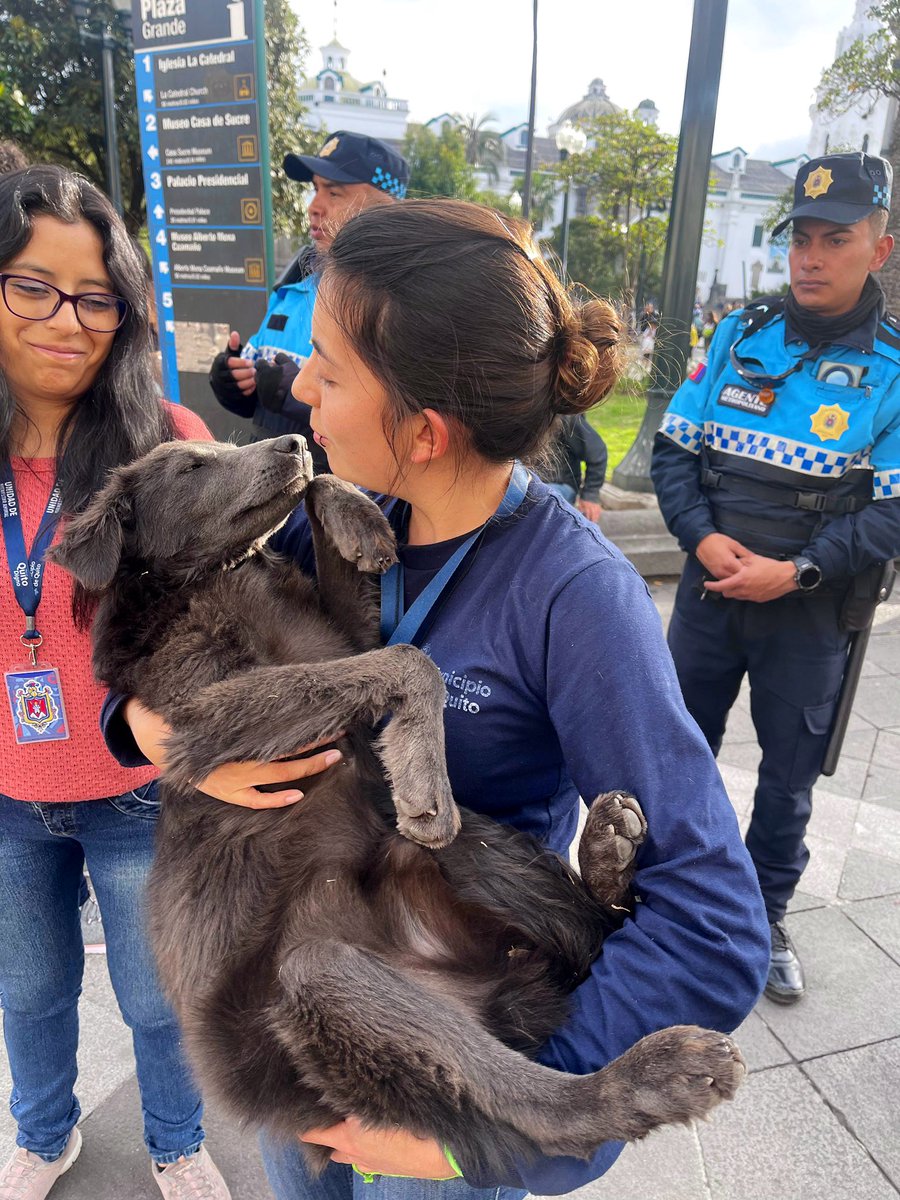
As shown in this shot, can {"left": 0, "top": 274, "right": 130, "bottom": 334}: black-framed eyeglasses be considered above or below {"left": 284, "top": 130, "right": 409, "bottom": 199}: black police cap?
below

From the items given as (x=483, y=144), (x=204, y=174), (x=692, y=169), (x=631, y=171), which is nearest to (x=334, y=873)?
(x=204, y=174)

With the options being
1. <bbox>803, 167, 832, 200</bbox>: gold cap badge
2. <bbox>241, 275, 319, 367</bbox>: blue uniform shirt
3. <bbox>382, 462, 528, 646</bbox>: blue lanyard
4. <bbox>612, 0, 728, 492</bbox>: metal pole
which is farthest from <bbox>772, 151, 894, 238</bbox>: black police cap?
<bbox>612, 0, 728, 492</bbox>: metal pole

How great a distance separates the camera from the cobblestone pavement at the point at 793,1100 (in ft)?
8.85

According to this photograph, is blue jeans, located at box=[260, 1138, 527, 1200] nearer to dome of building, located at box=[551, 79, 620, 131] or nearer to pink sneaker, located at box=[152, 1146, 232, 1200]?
pink sneaker, located at box=[152, 1146, 232, 1200]

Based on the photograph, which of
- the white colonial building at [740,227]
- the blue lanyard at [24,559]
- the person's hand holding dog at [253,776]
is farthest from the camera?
the white colonial building at [740,227]

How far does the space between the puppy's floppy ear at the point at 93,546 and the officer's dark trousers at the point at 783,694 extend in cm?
266

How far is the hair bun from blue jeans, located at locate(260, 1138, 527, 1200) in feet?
5.34

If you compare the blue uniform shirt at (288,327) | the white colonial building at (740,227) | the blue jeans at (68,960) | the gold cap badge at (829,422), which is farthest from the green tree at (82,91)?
the white colonial building at (740,227)

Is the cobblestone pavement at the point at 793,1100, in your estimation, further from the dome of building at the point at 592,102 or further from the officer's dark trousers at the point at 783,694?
the dome of building at the point at 592,102

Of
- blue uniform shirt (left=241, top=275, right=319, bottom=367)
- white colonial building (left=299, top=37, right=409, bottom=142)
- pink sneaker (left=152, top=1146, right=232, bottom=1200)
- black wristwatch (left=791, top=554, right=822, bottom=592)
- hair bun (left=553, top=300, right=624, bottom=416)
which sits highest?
white colonial building (left=299, top=37, right=409, bottom=142)

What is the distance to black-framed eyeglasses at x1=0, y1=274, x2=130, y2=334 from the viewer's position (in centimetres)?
221

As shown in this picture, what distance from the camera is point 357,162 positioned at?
→ 4.54m

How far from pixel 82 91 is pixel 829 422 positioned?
58.5 ft

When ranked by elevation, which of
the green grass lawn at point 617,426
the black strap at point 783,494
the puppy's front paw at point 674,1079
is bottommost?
the green grass lawn at point 617,426
